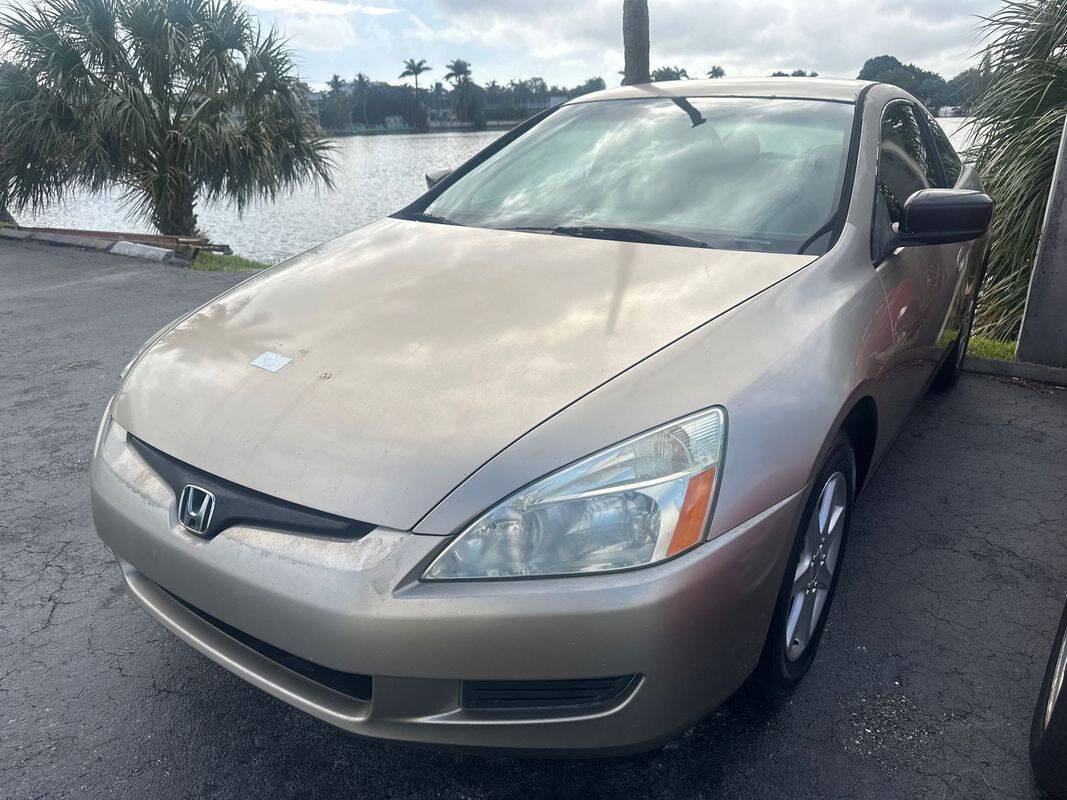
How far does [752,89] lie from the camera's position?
10.4ft

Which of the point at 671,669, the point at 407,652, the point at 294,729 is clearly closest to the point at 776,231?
the point at 671,669

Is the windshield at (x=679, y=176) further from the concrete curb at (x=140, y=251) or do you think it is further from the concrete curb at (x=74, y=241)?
the concrete curb at (x=74, y=241)

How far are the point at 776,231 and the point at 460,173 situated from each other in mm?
1386

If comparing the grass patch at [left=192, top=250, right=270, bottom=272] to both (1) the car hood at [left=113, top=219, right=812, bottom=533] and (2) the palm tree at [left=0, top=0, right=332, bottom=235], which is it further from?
(1) the car hood at [left=113, top=219, right=812, bottom=533]

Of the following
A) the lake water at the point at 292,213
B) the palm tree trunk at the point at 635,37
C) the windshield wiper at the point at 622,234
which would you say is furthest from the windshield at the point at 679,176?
the palm tree trunk at the point at 635,37

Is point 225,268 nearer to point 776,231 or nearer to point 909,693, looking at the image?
point 776,231

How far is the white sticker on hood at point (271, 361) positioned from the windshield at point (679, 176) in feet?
3.34

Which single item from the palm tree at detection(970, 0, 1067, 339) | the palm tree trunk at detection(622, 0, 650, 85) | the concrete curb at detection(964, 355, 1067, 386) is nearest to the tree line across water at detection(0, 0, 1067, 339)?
the palm tree trunk at detection(622, 0, 650, 85)

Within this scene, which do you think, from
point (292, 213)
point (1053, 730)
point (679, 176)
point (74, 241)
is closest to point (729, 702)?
point (1053, 730)

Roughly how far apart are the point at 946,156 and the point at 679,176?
1.86m

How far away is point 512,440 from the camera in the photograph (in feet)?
5.36

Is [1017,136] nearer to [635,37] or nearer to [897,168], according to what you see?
[897,168]

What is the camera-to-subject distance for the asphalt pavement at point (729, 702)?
191cm

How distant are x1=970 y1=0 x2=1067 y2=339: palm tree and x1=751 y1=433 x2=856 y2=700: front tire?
436 cm
